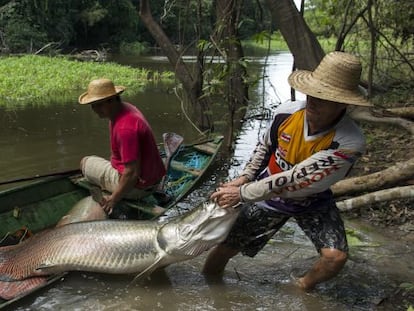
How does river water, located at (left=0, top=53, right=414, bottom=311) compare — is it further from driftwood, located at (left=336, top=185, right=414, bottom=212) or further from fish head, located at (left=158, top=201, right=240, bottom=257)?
fish head, located at (left=158, top=201, right=240, bottom=257)

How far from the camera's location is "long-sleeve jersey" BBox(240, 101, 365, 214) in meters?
3.49

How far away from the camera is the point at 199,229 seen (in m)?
3.83

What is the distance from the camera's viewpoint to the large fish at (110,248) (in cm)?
389

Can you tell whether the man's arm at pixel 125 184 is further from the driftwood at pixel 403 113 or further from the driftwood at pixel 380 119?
the driftwood at pixel 403 113

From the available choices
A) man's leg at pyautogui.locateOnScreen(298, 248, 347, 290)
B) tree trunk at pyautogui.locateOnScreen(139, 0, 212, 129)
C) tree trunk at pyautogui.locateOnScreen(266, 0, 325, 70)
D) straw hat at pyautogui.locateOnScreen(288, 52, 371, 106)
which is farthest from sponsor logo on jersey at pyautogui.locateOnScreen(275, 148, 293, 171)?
tree trunk at pyautogui.locateOnScreen(139, 0, 212, 129)

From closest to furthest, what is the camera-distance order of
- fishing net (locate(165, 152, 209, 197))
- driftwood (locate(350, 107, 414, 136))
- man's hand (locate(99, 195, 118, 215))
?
man's hand (locate(99, 195, 118, 215)) → fishing net (locate(165, 152, 209, 197)) → driftwood (locate(350, 107, 414, 136))

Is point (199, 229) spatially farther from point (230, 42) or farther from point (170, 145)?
point (230, 42)

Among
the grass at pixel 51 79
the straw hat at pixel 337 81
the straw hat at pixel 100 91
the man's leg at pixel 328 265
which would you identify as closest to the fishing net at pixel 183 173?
the straw hat at pixel 100 91

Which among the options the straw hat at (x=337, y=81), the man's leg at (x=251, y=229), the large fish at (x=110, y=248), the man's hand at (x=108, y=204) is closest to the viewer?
the straw hat at (x=337, y=81)

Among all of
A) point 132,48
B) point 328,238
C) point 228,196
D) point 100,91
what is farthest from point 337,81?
point 132,48

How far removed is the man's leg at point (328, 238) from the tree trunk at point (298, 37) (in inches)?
151

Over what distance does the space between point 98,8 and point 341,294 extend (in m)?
38.9

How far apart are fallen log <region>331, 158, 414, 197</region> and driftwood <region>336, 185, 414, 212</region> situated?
0.70 ft

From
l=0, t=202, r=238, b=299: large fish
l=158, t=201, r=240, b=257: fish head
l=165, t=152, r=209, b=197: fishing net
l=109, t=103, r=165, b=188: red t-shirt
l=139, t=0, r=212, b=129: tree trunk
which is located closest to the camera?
l=158, t=201, r=240, b=257: fish head
